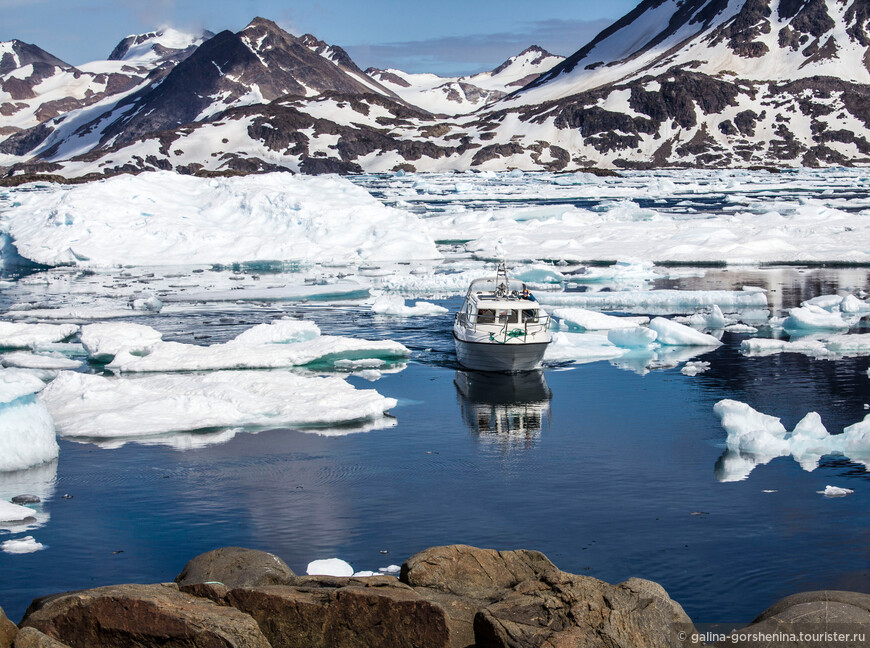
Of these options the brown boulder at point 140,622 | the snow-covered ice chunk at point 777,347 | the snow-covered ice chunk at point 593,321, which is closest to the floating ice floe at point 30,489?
the brown boulder at point 140,622

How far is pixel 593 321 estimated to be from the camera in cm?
2964

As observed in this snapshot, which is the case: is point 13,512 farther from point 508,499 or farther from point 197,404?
point 508,499

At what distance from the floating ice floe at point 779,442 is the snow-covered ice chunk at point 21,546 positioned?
1095 centimetres

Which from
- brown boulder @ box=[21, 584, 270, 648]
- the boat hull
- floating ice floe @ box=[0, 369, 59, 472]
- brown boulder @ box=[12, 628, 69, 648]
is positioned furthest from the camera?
the boat hull

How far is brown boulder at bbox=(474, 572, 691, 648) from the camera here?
26.9 ft

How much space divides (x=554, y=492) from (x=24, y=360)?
51.2 feet

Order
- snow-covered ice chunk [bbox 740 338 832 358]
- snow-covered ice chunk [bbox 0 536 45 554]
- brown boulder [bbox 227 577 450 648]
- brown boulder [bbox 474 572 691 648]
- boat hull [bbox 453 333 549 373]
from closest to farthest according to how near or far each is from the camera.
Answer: brown boulder [bbox 474 572 691 648] → brown boulder [bbox 227 577 450 648] → snow-covered ice chunk [bbox 0 536 45 554] → boat hull [bbox 453 333 549 373] → snow-covered ice chunk [bbox 740 338 832 358]

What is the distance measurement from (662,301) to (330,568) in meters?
24.7

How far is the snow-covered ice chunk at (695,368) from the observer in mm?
24641

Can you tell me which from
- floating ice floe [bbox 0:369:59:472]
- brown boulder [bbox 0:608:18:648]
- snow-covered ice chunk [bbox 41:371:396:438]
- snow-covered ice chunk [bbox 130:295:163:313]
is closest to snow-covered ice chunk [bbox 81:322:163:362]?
snow-covered ice chunk [bbox 41:371:396:438]

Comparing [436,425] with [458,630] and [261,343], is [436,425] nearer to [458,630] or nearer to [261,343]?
[261,343]

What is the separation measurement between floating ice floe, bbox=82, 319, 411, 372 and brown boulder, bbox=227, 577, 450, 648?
14.6 meters

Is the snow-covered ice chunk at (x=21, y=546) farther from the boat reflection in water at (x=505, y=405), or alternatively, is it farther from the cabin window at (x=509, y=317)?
the cabin window at (x=509, y=317)

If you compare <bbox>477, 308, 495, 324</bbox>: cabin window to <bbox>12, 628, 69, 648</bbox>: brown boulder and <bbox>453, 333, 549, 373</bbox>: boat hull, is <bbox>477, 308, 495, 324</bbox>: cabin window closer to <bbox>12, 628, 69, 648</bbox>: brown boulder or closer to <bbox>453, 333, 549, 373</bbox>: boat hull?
<bbox>453, 333, 549, 373</bbox>: boat hull
